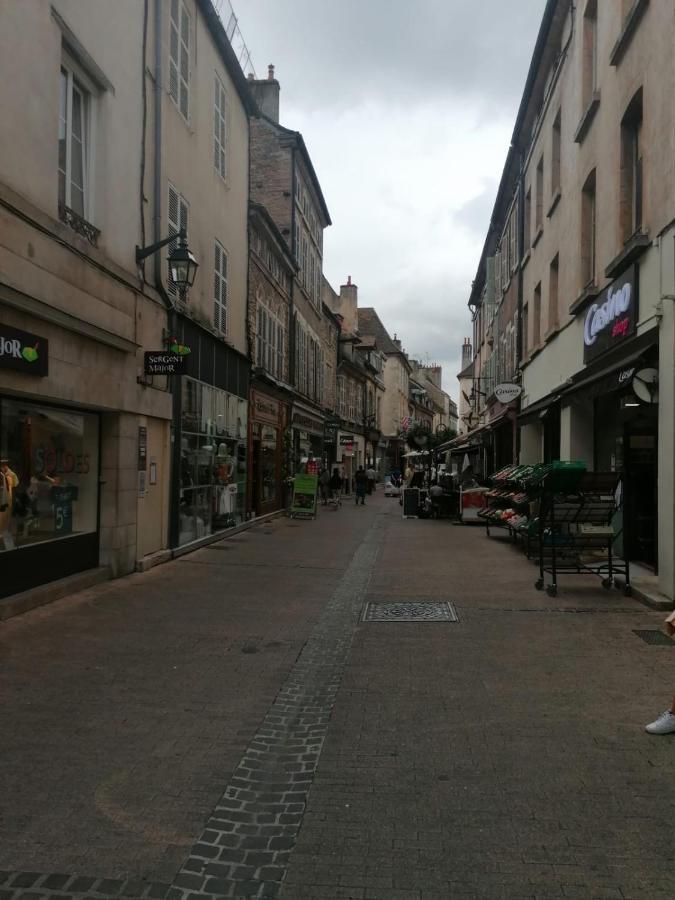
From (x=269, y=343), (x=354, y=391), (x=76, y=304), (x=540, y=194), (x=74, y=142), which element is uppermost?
(x=540, y=194)

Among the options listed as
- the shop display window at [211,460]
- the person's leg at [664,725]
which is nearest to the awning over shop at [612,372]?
the person's leg at [664,725]

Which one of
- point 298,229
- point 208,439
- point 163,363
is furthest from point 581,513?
point 298,229

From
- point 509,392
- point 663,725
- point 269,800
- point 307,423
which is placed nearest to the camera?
point 269,800

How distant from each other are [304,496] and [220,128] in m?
10.2

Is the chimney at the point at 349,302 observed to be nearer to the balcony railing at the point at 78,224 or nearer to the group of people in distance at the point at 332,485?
the group of people in distance at the point at 332,485

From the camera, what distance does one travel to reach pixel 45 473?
856cm

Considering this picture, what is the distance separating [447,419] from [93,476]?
108m

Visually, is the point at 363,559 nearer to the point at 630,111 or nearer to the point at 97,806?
the point at 630,111

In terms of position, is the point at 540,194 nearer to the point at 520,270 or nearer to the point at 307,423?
the point at 520,270

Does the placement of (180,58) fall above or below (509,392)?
above

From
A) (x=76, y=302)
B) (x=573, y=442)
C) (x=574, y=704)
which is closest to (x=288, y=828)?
(x=574, y=704)

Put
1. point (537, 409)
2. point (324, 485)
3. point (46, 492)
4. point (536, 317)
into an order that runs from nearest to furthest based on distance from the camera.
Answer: point (46, 492)
point (537, 409)
point (536, 317)
point (324, 485)

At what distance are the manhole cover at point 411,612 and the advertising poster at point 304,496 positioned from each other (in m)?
12.9

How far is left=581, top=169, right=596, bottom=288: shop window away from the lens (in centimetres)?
1274
